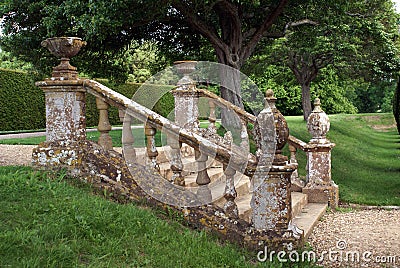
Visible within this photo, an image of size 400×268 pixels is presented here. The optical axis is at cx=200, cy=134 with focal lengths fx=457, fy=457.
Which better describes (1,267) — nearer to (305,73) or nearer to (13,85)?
(13,85)

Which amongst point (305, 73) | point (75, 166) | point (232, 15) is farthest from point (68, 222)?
point (305, 73)

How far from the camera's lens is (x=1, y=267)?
3123 millimetres

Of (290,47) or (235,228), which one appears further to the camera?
(290,47)

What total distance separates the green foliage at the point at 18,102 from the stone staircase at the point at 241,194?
14.3 meters

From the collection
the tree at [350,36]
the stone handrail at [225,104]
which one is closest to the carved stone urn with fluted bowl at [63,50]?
the stone handrail at [225,104]

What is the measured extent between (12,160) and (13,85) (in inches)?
513

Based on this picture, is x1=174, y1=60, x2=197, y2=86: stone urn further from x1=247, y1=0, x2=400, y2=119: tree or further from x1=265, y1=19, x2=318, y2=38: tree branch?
x1=265, y1=19, x2=318, y2=38: tree branch

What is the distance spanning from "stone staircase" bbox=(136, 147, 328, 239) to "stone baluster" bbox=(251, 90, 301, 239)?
808mm

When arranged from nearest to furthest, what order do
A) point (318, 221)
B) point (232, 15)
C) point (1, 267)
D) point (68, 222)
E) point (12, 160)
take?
point (1, 267) < point (68, 222) < point (318, 221) < point (12, 160) < point (232, 15)

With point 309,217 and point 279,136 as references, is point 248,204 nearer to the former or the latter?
point 309,217

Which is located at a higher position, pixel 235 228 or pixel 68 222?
pixel 68 222

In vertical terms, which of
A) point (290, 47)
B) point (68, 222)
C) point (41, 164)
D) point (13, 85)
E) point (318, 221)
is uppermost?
point (290, 47)

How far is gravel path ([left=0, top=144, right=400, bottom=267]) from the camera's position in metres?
5.12

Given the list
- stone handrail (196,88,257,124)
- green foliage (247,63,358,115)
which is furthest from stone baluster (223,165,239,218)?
green foliage (247,63,358,115)
